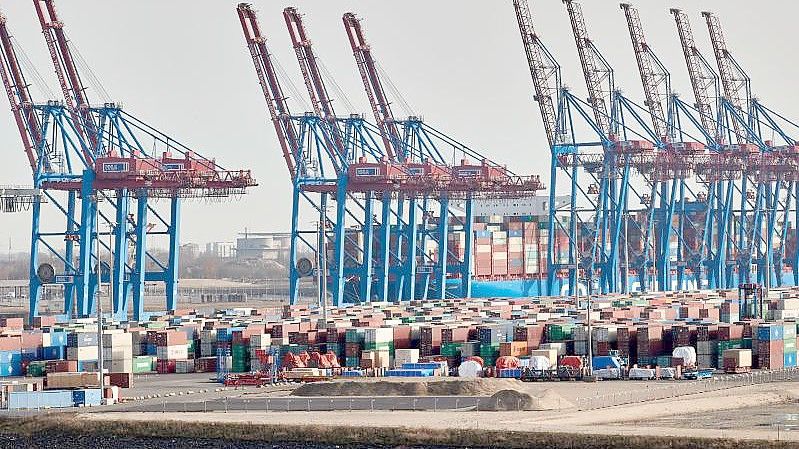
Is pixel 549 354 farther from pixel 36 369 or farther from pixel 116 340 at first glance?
pixel 36 369

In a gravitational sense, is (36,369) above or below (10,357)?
below

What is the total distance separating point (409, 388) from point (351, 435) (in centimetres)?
982

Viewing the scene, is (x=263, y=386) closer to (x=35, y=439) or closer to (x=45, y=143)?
(x=35, y=439)

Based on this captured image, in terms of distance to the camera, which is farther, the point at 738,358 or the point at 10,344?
the point at 10,344

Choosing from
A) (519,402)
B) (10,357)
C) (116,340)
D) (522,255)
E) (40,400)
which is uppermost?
(522,255)

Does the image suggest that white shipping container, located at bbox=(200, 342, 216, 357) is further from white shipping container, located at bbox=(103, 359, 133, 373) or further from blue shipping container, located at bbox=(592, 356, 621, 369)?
blue shipping container, located at bbox=(592, 356, 621, 369)

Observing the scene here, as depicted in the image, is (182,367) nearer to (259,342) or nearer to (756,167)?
(259,342)

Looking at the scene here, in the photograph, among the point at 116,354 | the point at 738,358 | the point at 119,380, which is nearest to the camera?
the point at 119,380

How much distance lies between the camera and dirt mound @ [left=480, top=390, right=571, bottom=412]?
176 feet

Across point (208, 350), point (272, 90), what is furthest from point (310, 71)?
point (208, 350)

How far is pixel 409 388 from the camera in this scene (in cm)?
5897

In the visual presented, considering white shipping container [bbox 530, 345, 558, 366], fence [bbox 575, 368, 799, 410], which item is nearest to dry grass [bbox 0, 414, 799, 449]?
fence [bbox 575, 368, 799, 410]

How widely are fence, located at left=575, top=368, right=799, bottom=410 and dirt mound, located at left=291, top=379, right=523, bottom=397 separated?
3.17 m

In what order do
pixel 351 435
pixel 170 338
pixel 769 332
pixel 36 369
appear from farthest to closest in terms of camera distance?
pixel 170 338 → pixel 36 369 → pixel 769 332 → pixel 351 435
